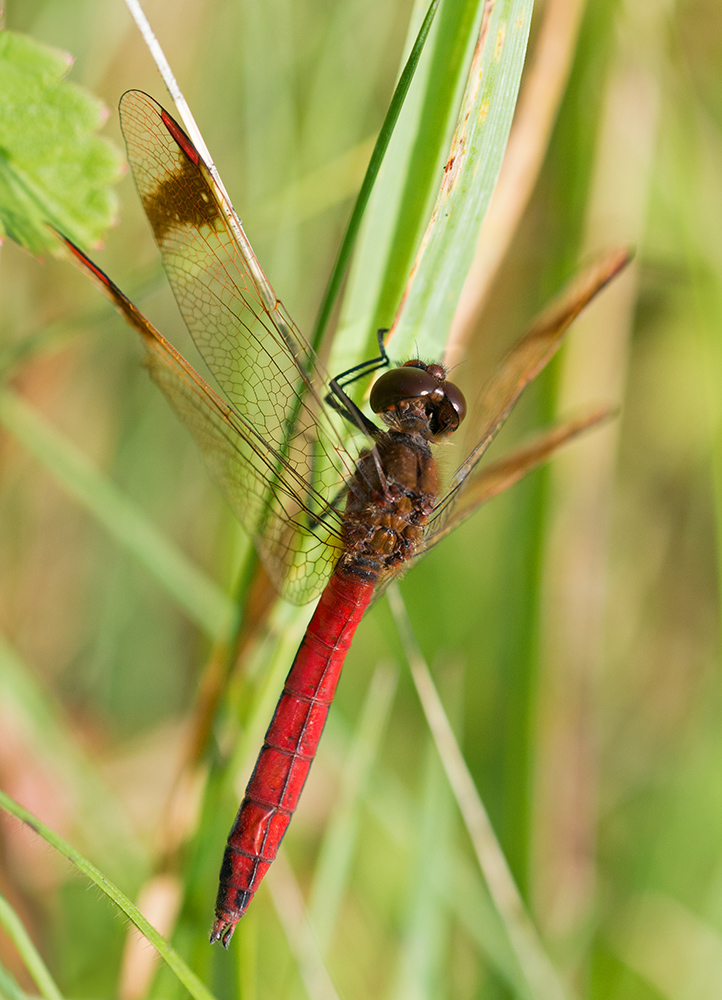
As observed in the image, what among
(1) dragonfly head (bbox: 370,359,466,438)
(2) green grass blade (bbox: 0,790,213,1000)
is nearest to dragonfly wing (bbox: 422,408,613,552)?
(1) dragonfly head (bbox: 370,359,466,438)

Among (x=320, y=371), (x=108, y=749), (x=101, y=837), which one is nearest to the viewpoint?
(x=320, y=371)

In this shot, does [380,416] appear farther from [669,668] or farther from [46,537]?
[669,668]

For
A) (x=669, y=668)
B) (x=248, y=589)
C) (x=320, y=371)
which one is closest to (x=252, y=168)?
(x=320, y=371)

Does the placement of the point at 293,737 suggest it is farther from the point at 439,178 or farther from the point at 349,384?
the point at 439,178

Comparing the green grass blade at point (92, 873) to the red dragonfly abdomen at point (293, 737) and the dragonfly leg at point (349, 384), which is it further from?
the dragonfly leg at point (349, 384)

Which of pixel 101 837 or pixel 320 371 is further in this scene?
pixel 101 837

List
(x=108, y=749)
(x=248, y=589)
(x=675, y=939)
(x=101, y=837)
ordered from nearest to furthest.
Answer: (x=248, y=589)
(x=101, y=837)
(x=675, y=939)
(x=108, y=749)

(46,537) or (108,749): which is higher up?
(46,537)

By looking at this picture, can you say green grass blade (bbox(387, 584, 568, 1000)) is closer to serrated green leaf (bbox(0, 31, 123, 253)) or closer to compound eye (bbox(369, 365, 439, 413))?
compound eye (bbox(369, 365, 439, 413))
